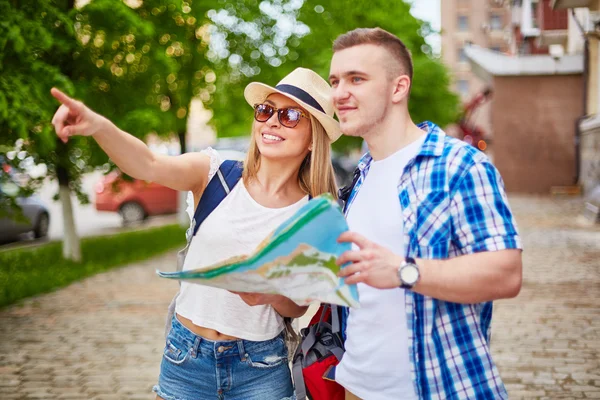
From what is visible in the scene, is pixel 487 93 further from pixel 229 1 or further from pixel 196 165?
pixel 196 165

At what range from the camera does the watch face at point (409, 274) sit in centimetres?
192

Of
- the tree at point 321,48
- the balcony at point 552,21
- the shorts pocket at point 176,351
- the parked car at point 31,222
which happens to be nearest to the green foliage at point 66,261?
the parked car at point 31,222

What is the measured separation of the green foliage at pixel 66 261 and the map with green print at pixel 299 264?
8138 millimetres

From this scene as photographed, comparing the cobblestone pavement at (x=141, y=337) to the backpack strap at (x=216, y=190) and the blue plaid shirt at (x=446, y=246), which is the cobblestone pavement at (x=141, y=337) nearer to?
the backpack strap at (x=216, y=190)

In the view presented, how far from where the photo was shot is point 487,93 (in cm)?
3962

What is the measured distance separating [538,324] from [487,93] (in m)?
33.7

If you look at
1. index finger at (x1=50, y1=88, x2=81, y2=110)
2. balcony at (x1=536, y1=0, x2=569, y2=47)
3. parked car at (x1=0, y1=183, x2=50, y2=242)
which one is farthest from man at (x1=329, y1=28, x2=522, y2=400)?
balcony at (x1=536, y1=0, x2=569, y2=47)

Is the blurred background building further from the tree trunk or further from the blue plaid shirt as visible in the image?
the blue plaid shirt

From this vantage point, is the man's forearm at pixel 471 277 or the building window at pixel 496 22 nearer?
the man's forearm at pixel 471 277

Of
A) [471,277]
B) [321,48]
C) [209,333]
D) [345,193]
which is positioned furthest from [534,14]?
[471,277]

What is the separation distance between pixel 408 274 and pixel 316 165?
3.35ft

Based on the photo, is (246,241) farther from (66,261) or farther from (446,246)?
(66,261)

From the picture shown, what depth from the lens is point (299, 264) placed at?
1922 mm

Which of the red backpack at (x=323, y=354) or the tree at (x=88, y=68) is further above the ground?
the tree at (x=88, y=68)
